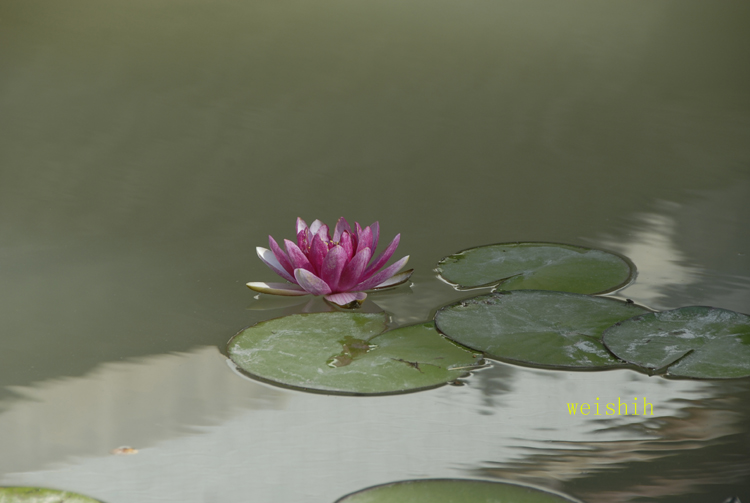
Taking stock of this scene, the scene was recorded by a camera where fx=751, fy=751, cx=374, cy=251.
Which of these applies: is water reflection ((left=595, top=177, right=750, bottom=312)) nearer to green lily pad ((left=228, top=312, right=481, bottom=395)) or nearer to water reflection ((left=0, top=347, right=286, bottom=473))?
green lily pad ((left=228, top=312, right=481, bottom=395))

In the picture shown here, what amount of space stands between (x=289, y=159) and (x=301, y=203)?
12.7 inches

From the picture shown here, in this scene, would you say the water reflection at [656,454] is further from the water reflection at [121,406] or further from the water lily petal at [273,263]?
the water lily petal at [273,263]

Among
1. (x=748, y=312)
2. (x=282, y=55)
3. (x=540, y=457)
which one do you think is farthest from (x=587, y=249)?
(x=282, y=55)

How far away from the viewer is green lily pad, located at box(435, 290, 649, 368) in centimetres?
115

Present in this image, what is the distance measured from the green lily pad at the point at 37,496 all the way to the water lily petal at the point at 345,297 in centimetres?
59

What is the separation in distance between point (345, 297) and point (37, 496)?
640mm

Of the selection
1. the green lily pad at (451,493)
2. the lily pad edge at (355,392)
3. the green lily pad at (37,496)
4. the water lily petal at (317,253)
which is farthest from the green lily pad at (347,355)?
the green lily pad at (37,496)

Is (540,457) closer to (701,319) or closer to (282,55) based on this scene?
(701,319)

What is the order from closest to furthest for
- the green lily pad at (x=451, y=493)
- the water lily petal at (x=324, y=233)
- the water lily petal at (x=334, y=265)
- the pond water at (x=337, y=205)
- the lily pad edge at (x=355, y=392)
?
the green lily pad at (x=451, y=493) → the pond water at (x=337, y=205) → the lily pad edge at (x=355, y=392) → the water lily petal at (x=334, y=265) → the water lily petal at (x=324, y=233)

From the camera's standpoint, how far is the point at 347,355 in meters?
→ 1.17

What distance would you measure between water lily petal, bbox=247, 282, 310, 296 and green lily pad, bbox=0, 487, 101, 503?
23.1 inches

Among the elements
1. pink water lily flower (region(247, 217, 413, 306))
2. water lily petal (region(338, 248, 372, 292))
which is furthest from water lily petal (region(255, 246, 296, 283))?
Answer: water lily petal (region(338, 248, 372, 292))

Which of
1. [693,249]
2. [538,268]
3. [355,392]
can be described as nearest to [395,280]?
[538,268]

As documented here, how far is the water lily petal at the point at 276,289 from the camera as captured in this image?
55.6 inches
